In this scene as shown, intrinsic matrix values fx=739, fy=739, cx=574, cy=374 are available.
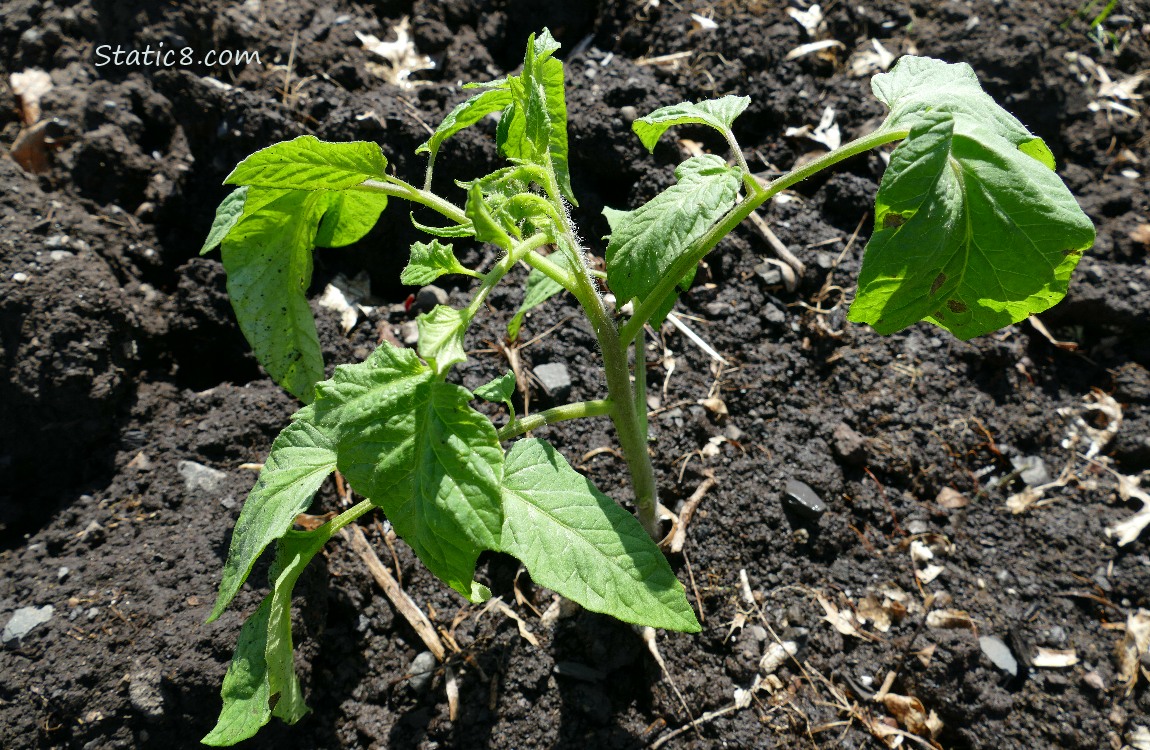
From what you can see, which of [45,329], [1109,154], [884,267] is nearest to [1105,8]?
[1109,154]

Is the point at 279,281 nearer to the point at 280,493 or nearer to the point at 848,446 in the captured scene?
the point at 280,493

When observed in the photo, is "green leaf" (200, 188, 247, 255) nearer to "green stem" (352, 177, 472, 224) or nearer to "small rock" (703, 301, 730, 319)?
"green stem" (352, 177, 472, 224)

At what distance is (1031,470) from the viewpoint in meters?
2.50

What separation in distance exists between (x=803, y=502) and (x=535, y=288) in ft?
3.57

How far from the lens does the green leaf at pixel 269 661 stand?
1626mm

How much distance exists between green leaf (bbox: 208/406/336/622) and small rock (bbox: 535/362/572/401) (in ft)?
3.12

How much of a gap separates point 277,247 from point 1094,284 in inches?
113

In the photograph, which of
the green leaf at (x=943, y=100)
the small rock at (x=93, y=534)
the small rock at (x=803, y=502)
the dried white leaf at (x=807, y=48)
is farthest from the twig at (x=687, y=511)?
the dried white leaf at (x=807, y=48)

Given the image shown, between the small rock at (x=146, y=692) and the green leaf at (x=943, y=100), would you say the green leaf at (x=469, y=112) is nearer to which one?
the green leaf at (x=943, y=100)

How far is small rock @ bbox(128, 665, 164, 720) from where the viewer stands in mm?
1936

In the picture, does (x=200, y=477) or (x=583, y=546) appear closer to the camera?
(x=583, y=546)

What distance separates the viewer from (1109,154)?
126 inches

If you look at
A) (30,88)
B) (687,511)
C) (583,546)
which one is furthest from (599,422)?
(30,88)

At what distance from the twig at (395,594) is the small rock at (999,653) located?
5.19 feet
